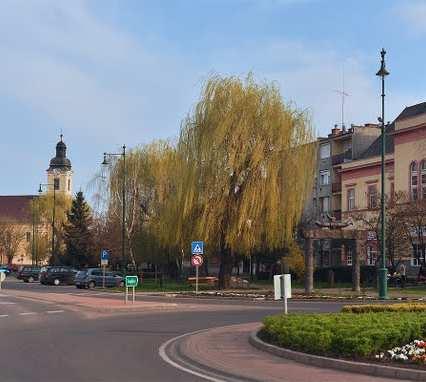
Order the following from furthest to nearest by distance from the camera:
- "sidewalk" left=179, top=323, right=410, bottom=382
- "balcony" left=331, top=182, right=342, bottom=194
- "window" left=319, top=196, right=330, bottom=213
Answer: "window" left=319, top=196, right=330, bottom=213 → "balcony" left=331, top=182, right=342, bottom=194 → "sidewalk" left=179, top=323, right=410, bottom=382

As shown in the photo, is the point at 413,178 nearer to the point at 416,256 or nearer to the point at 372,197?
the point at 372,197

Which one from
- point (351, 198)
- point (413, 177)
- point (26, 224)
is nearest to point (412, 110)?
point (413, 177)

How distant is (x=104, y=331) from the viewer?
776 inches

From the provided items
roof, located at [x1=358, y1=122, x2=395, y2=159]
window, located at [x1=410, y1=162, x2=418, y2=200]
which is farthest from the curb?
roof, located at [x1=358, y1=122, x2=395, y2=159]

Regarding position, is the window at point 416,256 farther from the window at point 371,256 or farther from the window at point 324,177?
the window at point 324,177

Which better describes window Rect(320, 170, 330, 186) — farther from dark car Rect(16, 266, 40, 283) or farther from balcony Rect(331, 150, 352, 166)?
dark car Rect(16, 266, 40, 283)

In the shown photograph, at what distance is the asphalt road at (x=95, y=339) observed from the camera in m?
11.8

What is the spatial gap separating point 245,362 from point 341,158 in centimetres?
6781

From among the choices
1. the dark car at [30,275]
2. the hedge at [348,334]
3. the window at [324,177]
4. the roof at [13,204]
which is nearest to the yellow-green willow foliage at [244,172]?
the hedge at [348,334]

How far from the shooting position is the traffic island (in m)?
11.6

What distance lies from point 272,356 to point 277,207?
29077 millimetres

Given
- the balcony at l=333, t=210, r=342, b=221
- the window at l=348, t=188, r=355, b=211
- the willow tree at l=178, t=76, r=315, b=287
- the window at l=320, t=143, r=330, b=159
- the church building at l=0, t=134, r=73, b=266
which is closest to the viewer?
the willow tree at l=178, t=76, r=315, b=287

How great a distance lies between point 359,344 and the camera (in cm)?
1238

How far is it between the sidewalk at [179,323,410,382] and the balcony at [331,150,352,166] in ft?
201
